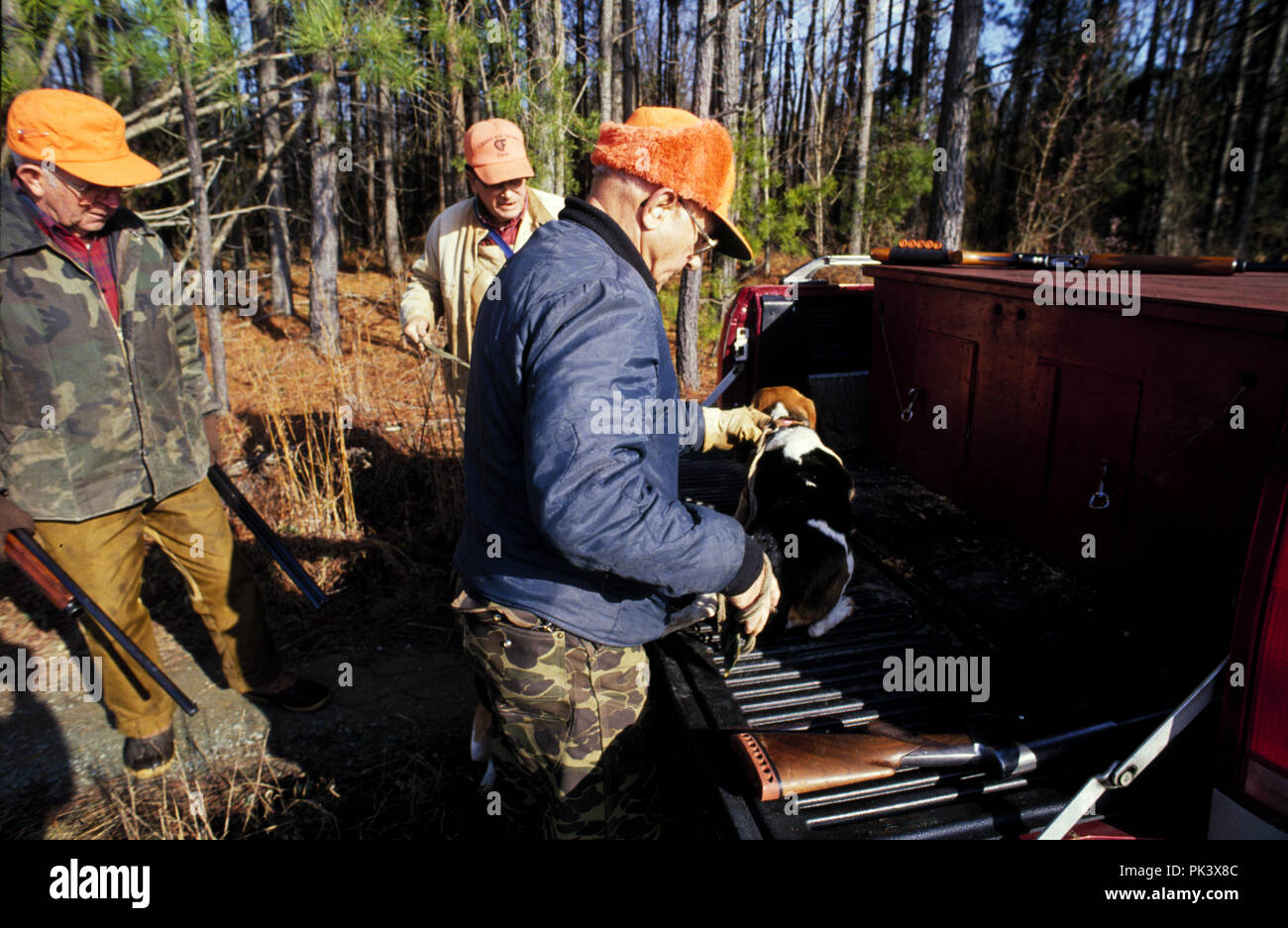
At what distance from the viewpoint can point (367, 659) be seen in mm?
4105

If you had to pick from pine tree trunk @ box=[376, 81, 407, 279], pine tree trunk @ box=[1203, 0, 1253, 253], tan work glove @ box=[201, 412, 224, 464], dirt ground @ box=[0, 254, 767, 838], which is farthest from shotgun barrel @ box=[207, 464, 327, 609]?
pine tree trunk @ box=[1203, 0, 1253, 253]

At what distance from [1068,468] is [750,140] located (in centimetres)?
836

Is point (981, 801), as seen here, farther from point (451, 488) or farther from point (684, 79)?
point (684, 79)

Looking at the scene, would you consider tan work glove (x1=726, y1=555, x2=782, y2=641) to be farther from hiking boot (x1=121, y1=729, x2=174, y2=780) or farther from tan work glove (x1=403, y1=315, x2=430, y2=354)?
hiking boot (x1=121, y1=729, x2=174, y2=780)

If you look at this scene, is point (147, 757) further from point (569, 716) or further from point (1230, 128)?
point (1230, 128)

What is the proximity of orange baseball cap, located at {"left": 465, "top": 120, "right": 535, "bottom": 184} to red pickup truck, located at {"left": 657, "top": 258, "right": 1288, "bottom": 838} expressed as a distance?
1.87 m

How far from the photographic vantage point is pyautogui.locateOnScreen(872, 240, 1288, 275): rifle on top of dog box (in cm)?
313


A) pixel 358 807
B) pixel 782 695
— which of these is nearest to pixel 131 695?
pixel 358 807

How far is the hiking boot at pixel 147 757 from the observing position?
3182mm

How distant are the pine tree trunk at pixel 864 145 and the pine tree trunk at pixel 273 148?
9.71 meters

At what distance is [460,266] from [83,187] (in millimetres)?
1529

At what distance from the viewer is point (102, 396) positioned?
3.01 m

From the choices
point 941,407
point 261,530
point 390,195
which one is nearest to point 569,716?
point 941,407

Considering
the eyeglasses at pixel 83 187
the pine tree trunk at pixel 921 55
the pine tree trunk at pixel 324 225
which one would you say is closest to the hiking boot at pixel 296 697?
the eyeglasses at pixel 83 187
